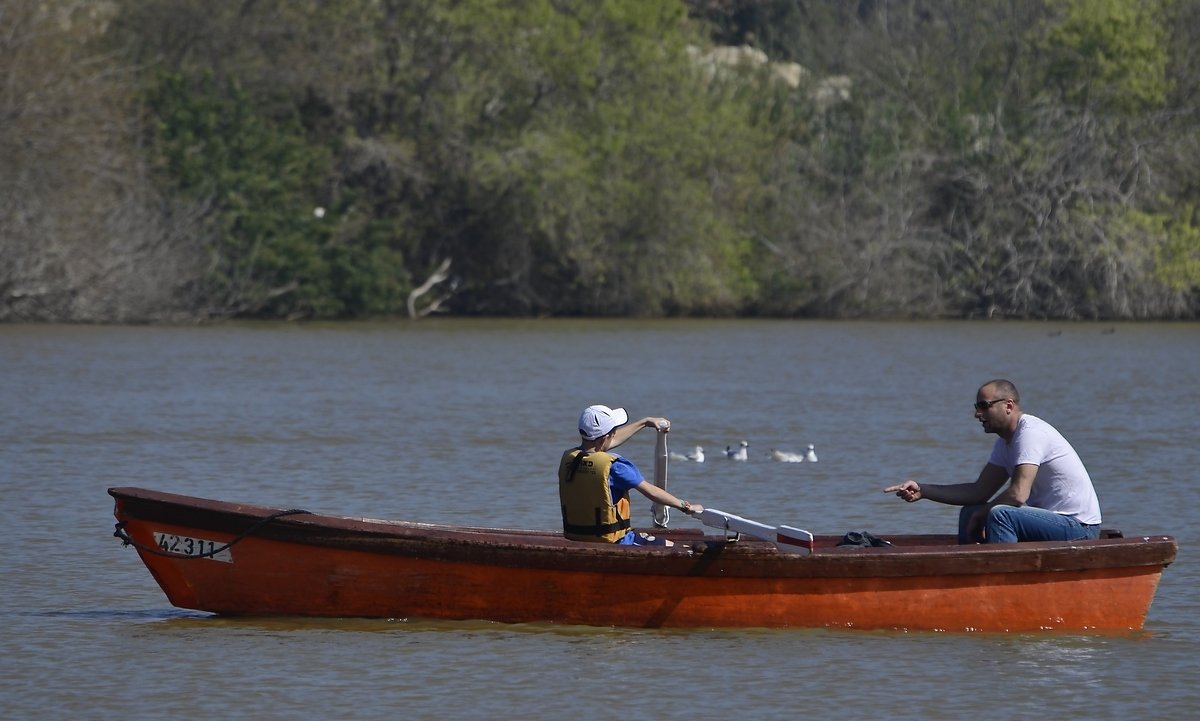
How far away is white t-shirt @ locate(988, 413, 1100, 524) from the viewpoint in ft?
35.5

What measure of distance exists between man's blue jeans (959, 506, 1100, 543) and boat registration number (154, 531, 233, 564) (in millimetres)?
4073

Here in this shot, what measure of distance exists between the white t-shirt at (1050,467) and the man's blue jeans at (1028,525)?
0.26 feet

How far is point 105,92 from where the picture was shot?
43.8 metres

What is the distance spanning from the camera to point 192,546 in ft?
36.4

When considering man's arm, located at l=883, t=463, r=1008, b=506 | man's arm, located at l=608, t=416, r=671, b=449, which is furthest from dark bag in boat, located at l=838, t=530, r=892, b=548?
man's arm, located at l=608, t=416, r=671, b=449

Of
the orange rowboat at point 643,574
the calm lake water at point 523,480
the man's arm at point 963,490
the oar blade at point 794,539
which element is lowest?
the calm lake water at point 523,480

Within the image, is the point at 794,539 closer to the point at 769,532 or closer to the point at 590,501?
the point at 769,532

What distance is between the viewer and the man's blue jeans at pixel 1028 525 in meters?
10.9

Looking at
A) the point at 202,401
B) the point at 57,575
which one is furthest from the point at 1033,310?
the point at 57,575

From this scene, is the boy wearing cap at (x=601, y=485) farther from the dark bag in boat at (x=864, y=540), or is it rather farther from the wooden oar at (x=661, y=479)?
the dark bag in boat at (x=864, y=540)

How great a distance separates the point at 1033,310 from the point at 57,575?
40.0m

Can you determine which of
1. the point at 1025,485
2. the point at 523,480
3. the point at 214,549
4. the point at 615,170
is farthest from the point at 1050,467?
the point at 615,170

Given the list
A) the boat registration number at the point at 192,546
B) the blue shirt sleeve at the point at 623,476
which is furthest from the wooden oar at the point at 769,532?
the boat registration number at the point at 192,546

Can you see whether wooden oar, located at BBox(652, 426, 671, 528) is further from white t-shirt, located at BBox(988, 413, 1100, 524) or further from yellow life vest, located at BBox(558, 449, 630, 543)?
white t-shirt, located at BBox(988, 413, 1100, 524)
